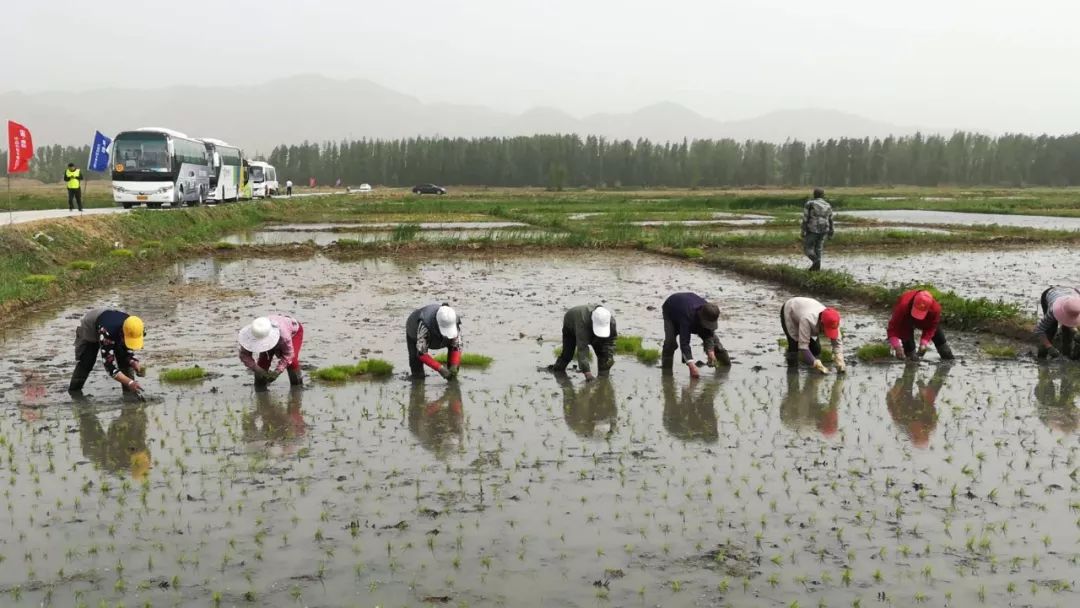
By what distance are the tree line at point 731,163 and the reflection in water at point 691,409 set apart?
94.0 metres

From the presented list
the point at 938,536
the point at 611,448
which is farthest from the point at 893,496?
the point at 611,448

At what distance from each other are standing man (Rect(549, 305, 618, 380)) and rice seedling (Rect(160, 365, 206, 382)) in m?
4.43

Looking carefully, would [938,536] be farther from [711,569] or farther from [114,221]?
[114,221]

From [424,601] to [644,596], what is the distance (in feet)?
4.25

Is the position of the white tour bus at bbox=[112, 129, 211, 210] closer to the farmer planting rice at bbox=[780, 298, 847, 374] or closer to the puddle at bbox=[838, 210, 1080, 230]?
the farmer planting rice at bbox=[780, 298, 847, 374]

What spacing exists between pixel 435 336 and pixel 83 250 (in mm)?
16162

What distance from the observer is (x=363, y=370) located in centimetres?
1135

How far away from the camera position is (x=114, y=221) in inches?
1058

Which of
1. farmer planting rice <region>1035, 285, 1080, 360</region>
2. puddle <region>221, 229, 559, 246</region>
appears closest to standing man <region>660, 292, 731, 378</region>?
farmer planting rice <region>1035, 285, 1080, 360</region>

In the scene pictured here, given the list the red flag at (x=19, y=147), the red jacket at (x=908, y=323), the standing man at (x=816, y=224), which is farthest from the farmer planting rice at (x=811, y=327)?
the red flag at (x=19, y=147)

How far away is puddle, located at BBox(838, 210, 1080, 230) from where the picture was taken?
36.4 metres

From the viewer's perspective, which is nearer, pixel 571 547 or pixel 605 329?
pixel 571 547

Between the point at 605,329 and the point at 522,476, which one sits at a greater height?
the point at 605,329

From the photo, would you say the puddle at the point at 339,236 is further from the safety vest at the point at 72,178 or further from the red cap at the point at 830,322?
the red cap at the point at 830,322
